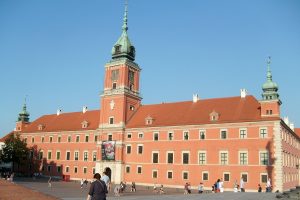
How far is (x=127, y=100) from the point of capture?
63375 mm

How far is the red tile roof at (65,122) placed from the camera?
233ft

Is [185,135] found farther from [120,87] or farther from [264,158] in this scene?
[120,87]

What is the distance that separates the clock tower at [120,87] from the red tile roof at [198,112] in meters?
1.96

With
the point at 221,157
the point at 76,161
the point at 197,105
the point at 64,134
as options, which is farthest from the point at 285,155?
the point at 64,134

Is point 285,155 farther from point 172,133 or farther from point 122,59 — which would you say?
point 122,59

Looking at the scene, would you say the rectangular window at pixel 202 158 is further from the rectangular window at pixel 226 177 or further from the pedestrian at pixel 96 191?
the pedestrian at pixel 96 191

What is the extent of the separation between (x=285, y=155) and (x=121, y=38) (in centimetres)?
3600

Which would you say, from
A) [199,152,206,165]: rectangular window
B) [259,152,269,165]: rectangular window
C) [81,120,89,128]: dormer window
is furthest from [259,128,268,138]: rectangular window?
[81,120,89,128]: dormer window

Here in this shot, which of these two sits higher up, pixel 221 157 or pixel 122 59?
pixel 122 59

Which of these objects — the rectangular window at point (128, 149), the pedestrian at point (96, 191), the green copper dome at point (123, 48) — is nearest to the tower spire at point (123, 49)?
the green copper dome at point (123, 48)

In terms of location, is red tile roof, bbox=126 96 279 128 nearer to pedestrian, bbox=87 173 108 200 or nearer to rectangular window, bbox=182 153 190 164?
rectangular window, bbox=182 153 190 164

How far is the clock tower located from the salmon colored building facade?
176 millimetres

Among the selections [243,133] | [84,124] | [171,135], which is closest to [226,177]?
[243,133]

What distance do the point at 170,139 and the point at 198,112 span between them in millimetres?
6028
